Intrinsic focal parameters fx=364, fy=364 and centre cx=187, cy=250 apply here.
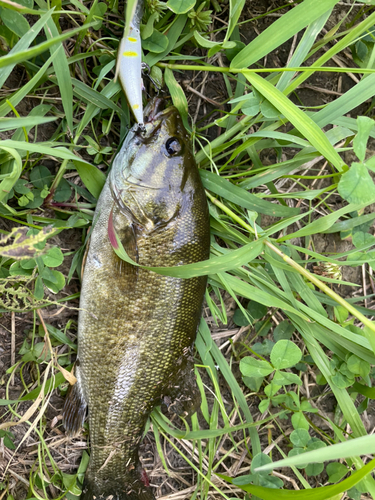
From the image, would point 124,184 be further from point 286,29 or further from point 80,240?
point 286,29

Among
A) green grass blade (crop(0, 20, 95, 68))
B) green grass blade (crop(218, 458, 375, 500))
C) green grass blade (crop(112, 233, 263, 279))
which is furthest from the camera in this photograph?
green grass blade (crop(112, 233, 263, 279))

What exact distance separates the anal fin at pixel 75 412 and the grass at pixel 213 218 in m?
0.12

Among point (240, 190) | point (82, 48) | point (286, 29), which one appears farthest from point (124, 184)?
point (286, 29)

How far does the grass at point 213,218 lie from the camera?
1.84m

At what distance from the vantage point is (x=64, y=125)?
6.55ft

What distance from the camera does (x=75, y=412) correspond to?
6.77ft

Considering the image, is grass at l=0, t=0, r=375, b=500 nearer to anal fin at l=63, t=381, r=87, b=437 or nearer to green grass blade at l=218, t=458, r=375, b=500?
green grass blade at l=218, t=458, r=375, b=500

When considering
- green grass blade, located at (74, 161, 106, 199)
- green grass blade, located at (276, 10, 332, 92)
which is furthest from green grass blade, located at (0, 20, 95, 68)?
green grass blade, located at (276, 10, 332, 92)

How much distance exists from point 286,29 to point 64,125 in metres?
1.24

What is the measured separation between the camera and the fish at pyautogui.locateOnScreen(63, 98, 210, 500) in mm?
1863

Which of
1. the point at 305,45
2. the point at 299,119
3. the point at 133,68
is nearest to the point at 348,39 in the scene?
the point at 305,45

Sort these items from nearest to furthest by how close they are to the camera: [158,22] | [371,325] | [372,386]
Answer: [371,325] → [158,22] → [372,386]

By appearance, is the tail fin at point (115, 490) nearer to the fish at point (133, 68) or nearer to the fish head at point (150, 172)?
the fish head at point (150, 172)

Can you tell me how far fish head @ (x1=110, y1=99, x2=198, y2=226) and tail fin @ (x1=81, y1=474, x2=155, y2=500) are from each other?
4.80ft
